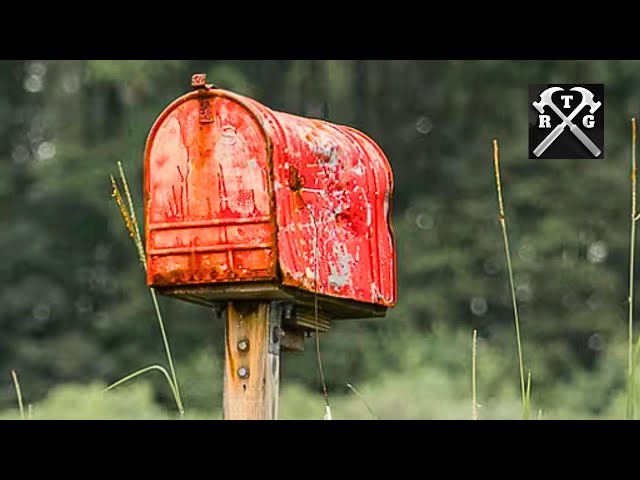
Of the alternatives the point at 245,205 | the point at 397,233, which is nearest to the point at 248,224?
the point at 245,205

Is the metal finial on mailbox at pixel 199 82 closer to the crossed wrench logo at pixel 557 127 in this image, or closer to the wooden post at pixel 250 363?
the wooden post at pixel 250 363

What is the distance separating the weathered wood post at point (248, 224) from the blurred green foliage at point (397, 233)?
1338cm

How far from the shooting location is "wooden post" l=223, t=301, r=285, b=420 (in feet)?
14.1

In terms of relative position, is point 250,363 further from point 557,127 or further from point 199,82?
point 557,127

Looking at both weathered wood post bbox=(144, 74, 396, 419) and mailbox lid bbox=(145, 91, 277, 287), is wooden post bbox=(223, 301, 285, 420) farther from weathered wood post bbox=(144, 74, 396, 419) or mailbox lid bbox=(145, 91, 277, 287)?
mailbox lid bbox=(145, 91, 277, 287)

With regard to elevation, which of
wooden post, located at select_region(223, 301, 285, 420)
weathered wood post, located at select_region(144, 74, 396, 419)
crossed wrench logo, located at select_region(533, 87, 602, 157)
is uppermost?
crossed wrench logo, located at select_region(533, 87, 602, 157)

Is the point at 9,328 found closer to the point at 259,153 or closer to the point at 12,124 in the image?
the point at 12,124

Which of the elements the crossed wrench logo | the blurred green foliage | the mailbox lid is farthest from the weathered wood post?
the blurred green foliage

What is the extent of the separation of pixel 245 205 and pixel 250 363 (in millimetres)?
377

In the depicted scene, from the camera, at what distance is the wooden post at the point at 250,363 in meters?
4.31

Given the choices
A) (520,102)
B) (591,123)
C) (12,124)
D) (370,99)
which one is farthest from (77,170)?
(591,123)

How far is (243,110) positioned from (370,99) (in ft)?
57.0

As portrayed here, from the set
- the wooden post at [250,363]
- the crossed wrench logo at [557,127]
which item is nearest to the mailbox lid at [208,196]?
the wooden post at [250,363]

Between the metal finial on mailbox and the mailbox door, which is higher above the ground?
the metal finial on mailbox
